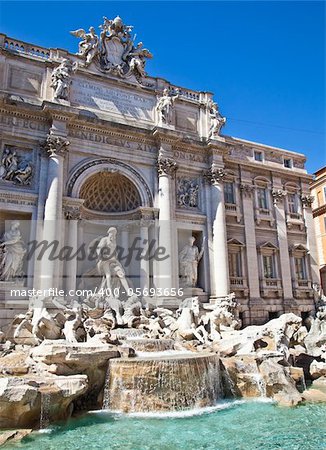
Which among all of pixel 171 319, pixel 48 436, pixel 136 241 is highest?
pixel 136 241

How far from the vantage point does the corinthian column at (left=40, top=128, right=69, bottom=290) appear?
45.5ft

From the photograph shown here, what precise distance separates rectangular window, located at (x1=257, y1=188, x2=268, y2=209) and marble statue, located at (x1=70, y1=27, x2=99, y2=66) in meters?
11.2

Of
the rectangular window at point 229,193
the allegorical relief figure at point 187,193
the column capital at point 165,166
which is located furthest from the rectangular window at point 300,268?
the column capital at point 165,166

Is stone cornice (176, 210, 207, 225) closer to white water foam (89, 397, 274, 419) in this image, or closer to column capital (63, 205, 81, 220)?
column capital (63, 205, 81, 220)

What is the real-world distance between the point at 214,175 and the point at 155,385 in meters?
11.8

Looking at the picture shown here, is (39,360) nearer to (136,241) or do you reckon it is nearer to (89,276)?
(89,276)

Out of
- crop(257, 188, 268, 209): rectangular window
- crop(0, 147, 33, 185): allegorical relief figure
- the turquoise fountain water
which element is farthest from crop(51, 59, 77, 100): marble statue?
the turquoise fountain water

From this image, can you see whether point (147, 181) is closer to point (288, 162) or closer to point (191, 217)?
point (191, 217)

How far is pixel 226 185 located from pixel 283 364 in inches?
431

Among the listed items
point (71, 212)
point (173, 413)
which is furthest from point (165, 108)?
point (173, 413)

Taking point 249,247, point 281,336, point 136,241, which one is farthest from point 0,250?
point 249,247

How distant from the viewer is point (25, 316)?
1233cm

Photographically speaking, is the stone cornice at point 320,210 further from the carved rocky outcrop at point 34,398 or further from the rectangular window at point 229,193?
the carved rocky outcrop at point 34,398

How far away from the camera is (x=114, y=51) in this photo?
60.4ft
